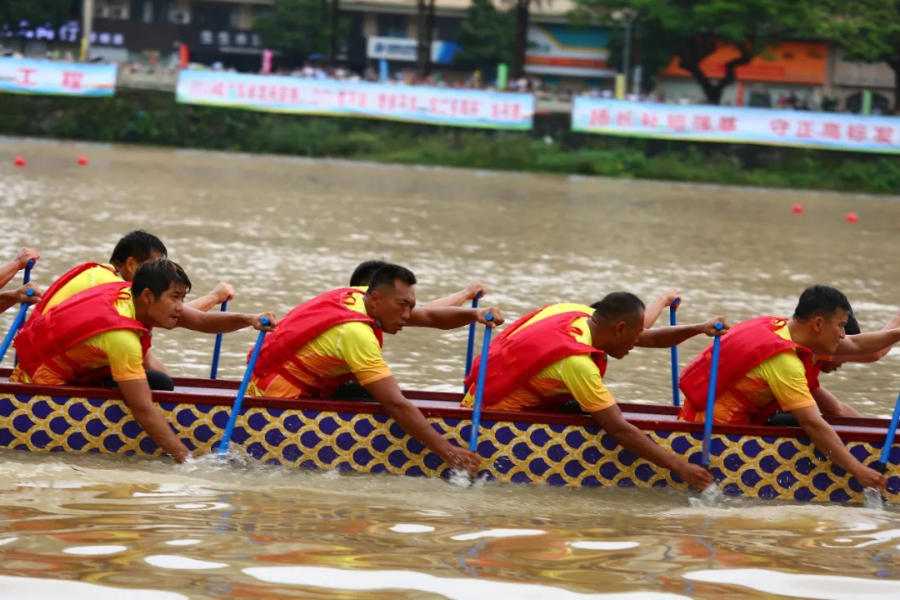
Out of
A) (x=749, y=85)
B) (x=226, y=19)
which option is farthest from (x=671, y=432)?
(x=226, y=19)

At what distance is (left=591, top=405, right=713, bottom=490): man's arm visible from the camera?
7.45 metres

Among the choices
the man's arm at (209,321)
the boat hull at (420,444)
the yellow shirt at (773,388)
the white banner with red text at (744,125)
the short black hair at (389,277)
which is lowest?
the boat hull at (420,444)

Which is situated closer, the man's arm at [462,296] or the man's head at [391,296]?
the man's head at [391,296]

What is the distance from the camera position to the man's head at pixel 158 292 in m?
7.33

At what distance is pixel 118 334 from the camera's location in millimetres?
7309

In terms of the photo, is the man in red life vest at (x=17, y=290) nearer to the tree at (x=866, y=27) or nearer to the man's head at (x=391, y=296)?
the man's head at (x=391, y=296)

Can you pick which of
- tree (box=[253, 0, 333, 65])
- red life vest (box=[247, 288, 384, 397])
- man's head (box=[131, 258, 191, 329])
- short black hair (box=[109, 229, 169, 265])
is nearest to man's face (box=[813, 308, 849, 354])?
red life vest (box=[247, 288, 384, 397])

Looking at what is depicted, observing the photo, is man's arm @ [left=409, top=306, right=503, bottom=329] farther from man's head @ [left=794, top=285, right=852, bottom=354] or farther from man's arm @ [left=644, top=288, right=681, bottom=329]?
man's head @ [left=794, top=285, right=852, bottom=354]

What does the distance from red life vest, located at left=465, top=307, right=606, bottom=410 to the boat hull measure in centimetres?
20

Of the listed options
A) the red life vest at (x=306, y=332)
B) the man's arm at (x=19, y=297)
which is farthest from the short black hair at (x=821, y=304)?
the man's arm at (x=19, y=297)

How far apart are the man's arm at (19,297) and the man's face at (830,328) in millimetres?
4069

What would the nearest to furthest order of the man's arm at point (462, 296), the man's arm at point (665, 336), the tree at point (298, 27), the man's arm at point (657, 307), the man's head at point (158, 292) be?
the man's head at point (158, 292)
the man's arm at point (665, 336)
the man's arm at point (657, 307)
the man's arm at point (462, 296)
the tree at point (298, 27)

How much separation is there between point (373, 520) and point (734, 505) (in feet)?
6.61

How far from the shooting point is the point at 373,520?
676 centimetres
